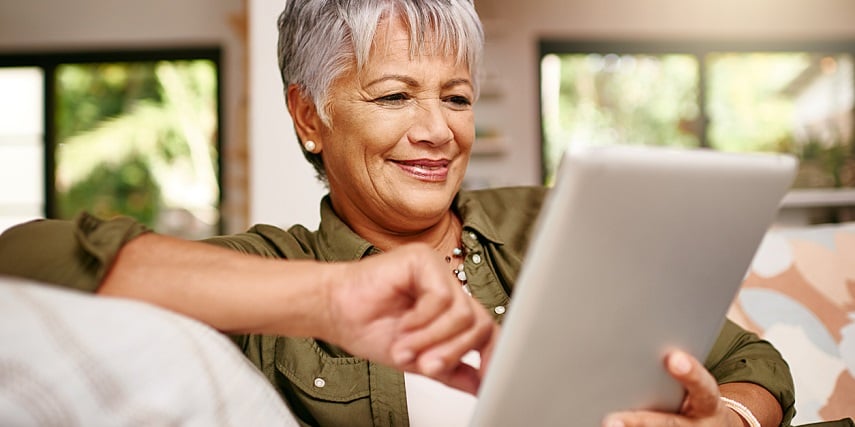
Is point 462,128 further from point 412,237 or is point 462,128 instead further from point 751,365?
point 751,365

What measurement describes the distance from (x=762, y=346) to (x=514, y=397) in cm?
60

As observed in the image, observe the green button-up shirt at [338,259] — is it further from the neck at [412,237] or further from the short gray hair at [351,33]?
the short gray hair at [351,33]

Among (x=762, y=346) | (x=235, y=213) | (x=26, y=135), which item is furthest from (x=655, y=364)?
(x=26, y=135)

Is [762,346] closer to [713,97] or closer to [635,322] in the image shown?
[635,322]

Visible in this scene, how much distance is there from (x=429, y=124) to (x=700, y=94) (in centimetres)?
518

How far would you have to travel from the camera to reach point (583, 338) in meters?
0.64

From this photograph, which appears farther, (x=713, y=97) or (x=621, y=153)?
(x=713, y=97)

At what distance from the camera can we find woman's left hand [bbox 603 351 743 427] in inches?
27.8

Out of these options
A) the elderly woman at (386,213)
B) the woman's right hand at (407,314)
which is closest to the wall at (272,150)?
the elderly woman at (386,213)

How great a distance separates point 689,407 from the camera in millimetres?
768

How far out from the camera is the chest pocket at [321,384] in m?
1.02

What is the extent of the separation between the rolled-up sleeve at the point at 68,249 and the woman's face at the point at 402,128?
49cm

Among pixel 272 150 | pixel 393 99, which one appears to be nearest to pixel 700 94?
pixel 272 150

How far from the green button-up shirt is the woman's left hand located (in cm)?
14
